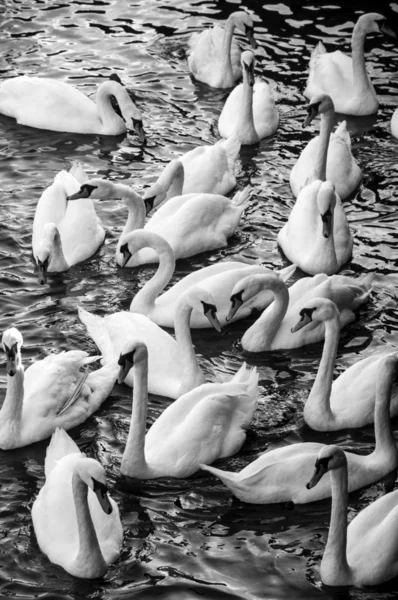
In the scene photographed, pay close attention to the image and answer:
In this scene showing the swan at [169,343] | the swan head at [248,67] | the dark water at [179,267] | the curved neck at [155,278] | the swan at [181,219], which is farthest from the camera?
the swan head at [248,67]

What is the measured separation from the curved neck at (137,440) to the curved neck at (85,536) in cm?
123

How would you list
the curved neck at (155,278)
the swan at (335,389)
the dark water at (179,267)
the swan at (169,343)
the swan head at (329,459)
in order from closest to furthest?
the swan head at (329,459) < the dark water at (179,267) < the swan at (335,389) < the swan at (169,343) < the curved neck at (155,278)

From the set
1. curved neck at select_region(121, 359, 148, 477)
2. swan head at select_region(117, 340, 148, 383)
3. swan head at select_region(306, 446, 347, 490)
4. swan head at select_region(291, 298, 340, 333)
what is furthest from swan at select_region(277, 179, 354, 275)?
swan head at select_region(306, 446, 347, 490)

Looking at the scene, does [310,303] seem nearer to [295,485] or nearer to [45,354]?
[295,485]

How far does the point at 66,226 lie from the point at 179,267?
1.46m

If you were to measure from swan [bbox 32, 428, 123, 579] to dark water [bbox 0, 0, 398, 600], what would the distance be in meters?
0.14

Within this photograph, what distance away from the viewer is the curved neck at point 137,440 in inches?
406

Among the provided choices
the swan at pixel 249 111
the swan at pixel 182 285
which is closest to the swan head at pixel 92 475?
the swan at pixel 182 285

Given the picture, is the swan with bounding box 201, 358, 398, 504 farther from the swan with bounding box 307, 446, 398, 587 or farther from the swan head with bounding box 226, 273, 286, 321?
the swan head with bounding box 226, 273, 286, 321

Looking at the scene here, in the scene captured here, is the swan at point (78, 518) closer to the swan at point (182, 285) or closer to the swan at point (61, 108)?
the swan at point (182, 285)

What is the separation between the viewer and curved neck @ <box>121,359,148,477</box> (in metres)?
10.3

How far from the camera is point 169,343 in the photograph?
11969 millimetres

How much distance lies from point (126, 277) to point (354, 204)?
3.52 meters

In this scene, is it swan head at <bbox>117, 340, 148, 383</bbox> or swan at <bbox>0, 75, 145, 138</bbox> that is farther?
swan at <bbox>0, 75, 145, 138</bbox>
